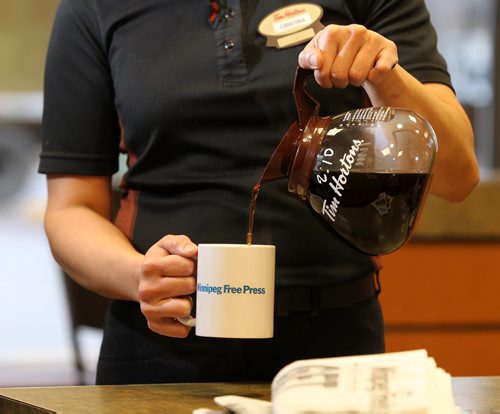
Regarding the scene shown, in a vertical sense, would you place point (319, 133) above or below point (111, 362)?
above

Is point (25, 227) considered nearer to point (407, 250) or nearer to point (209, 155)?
point (407, 250)

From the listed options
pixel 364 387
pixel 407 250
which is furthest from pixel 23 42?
pixel 364 387

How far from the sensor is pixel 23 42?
4.54 m

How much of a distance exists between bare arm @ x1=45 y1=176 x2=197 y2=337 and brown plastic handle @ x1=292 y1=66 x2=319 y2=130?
184mm

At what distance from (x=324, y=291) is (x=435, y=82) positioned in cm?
31

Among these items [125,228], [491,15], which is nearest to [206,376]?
[125,228]

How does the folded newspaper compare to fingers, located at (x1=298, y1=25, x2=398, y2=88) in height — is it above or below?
below

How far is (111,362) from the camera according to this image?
133cm

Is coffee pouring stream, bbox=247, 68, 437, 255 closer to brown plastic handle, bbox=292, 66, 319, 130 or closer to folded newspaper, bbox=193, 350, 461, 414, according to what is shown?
brown plastic handle, bbox=292, 66, 319, 130

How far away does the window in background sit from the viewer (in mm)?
4570

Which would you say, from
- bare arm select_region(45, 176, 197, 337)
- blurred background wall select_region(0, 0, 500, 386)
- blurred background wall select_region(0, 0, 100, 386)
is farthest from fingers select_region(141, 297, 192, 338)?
blurred background wall select_region(0, 0, 100, 386)

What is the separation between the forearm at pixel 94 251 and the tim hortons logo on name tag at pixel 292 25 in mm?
326

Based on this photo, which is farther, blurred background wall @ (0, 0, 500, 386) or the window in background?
the window in background

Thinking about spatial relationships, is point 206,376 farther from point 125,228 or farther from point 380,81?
point 380,81
